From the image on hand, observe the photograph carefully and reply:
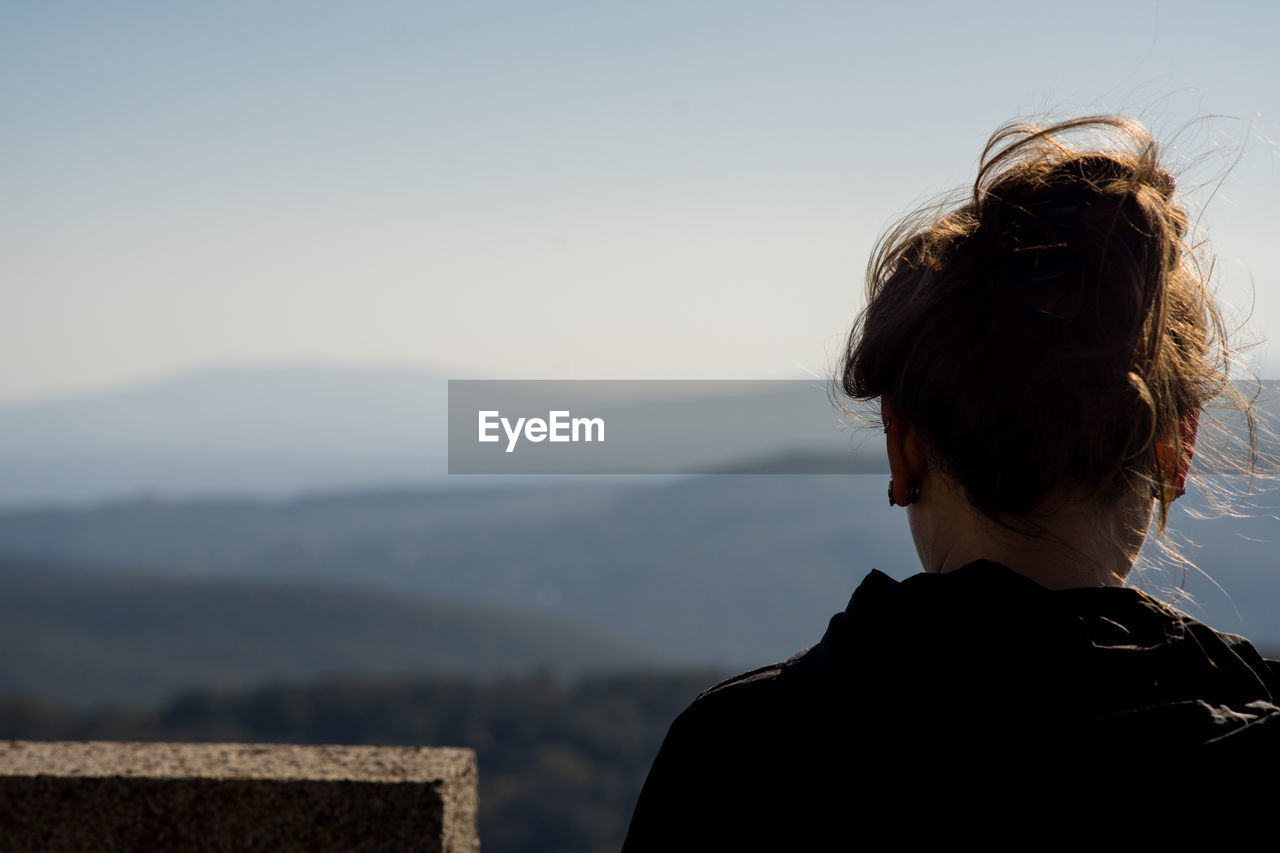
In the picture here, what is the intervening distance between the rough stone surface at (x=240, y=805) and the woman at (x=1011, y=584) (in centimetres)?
106

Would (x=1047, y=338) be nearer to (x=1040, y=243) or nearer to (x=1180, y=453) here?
(x=1040, y=243)

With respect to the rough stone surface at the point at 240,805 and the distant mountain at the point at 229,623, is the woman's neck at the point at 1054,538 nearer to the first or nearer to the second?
the rough stone surface at the point at 240,805

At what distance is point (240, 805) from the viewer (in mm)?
2139


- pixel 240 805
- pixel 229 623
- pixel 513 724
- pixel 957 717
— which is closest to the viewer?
pixel 957 717

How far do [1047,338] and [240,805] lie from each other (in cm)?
180

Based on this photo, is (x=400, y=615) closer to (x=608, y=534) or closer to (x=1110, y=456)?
(x=608, y=534)

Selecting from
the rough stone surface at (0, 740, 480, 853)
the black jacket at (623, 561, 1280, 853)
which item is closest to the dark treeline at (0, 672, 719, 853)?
the rough stone surface at (0, 740, 480, 853)

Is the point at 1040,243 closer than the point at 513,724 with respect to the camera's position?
Yes

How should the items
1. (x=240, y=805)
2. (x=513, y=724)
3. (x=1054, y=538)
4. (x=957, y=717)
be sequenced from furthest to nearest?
(x=513, y=724) → (x=240, y=805) → (x=1054, y=538) → (x=957, y=717)

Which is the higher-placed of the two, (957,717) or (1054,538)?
(1054,538)

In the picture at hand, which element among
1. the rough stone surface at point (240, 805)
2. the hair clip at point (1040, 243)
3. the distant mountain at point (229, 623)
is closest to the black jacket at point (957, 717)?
the hair clip at point (1040, 243)

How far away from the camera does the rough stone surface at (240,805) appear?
6.91 feet

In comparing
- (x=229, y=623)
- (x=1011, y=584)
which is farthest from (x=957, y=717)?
(x=229, y=623)

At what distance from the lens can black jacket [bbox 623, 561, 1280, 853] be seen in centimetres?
99
